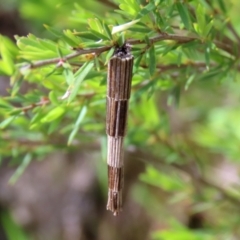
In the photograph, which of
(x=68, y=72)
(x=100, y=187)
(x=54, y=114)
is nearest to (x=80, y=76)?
(x=68, y=72)

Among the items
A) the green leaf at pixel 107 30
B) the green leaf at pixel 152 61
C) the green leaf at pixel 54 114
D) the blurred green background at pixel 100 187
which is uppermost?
the green leaf at pixel 107 30

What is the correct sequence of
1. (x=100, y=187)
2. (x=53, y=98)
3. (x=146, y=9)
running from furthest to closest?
(x=100, y=187) < (x=53, y=98) < (x=146, y=9)

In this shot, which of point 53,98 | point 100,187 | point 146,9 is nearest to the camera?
point 146,9

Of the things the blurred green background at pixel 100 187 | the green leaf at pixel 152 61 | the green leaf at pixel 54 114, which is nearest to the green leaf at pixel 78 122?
the green leaf at pixel 54 114

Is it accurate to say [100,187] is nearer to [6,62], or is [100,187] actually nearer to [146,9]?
[6,62]

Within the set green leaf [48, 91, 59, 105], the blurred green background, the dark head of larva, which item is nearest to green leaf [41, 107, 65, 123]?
green leaf [48, 91, 59, 105]

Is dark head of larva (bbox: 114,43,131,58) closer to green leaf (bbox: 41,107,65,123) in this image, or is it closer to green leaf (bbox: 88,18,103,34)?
green leaf (bbox: 88,18,103,34)

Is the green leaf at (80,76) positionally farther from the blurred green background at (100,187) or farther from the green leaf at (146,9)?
the blurred green background at (100,187)
